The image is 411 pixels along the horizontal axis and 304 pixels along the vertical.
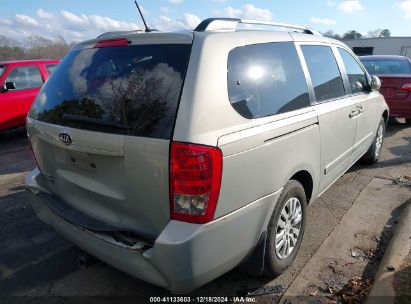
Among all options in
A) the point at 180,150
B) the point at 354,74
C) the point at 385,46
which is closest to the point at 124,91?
the point at 180,150

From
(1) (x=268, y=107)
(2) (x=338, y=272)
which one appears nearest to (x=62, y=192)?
(1) (x=268, y=107)

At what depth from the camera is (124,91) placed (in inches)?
89.1

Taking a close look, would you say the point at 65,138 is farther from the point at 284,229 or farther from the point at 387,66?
the point at 387,66

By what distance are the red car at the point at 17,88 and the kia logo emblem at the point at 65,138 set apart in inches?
232

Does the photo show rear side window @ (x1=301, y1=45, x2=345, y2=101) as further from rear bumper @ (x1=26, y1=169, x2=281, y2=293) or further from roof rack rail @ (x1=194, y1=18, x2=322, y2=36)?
rear bumper @ (x1=26, y1=169, x2=281, y2=293)

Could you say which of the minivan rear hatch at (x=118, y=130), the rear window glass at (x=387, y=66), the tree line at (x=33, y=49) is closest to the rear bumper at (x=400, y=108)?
the rear window glass at (x=387, y=66)

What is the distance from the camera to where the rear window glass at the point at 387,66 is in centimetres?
848

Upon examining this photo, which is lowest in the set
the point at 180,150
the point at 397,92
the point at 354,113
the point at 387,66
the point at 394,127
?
the point at 394,127

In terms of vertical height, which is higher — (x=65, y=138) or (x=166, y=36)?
(x=166, y=36)

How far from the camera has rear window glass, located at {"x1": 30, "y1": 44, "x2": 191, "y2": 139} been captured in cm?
210

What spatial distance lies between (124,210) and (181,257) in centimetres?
52

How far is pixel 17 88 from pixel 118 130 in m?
6.69

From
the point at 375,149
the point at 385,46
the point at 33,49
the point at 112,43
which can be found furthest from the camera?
the point at 385,46

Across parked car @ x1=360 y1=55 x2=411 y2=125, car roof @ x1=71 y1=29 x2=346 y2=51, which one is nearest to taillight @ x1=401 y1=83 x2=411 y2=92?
parked car @ x1=360 y1=55 x2=411 y2=125
